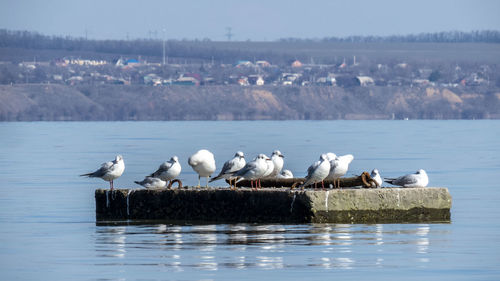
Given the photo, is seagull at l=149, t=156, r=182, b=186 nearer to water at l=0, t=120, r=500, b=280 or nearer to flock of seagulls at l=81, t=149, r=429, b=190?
flock of seagulls at l=81, t=149, r=429, b=190

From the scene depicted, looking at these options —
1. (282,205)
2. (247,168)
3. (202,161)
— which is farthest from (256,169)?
(202,161)

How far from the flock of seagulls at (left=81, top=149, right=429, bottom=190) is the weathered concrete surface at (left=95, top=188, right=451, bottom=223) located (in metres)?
0.50

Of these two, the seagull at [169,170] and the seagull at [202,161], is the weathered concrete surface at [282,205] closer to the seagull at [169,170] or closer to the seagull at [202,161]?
the seagull at [169,170]

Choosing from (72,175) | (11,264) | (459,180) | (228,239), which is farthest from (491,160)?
(11,264)

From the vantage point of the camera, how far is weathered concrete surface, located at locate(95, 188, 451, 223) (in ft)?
86.0

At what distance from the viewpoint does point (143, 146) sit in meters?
80.7

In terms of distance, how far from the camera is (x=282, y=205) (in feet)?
86.8

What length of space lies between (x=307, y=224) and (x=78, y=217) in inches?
289

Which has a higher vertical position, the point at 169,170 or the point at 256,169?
the point at 256,169

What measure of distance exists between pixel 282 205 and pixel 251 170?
1045mm

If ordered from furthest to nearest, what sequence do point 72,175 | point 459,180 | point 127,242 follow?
1. point 72,175
2. point 459,180
3. point 127,242

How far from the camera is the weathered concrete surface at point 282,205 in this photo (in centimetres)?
2620

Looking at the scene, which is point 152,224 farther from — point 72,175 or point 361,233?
point 72,175

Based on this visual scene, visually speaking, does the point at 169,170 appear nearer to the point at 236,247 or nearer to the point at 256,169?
the point at 256,169
